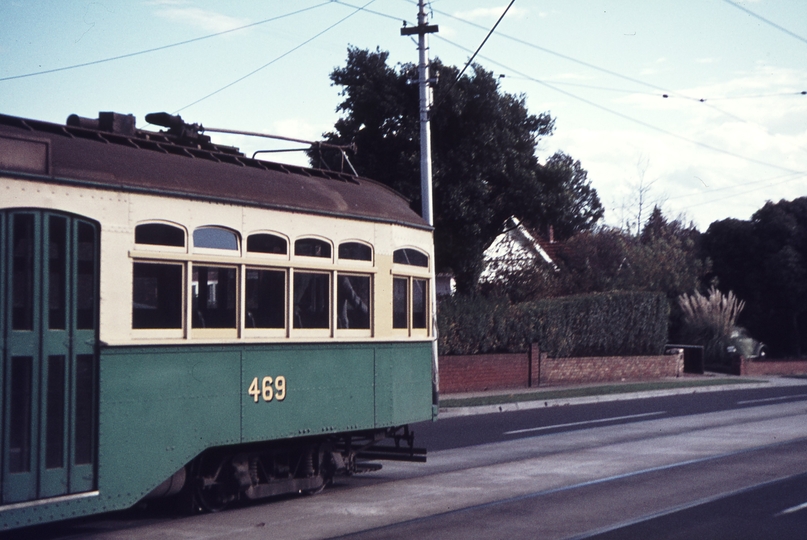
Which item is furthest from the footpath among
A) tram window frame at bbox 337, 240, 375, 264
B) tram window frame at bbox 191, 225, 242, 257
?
tram window frame at bbox 191, 225, 242, 257

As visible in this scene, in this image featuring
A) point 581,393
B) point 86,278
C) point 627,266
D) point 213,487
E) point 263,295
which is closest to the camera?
point 86,278

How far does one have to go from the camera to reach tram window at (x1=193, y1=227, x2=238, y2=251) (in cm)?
812

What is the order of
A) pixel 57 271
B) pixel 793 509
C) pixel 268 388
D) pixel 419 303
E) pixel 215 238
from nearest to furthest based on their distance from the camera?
pixel 57 271 → pixel 215 238 → pixel 268 388 → pixel 793 509 → pixel 419 303

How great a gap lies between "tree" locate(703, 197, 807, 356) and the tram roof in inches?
1384

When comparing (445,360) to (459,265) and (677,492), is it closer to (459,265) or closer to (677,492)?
(459,265)

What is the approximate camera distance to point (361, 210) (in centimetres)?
994

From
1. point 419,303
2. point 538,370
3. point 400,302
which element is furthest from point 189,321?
point 538,370

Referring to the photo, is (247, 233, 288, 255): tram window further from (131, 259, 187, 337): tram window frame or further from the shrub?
the shrub

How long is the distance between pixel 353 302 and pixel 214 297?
182cm

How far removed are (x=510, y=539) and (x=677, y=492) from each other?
2.96m

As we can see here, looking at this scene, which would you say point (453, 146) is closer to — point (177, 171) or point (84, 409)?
point (177, 171)

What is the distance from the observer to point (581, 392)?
25078 millimetres

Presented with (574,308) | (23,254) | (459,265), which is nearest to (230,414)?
(23,254)

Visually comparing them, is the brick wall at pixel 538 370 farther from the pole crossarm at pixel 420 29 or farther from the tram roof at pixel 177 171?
the tram roof at pixel 177 171
